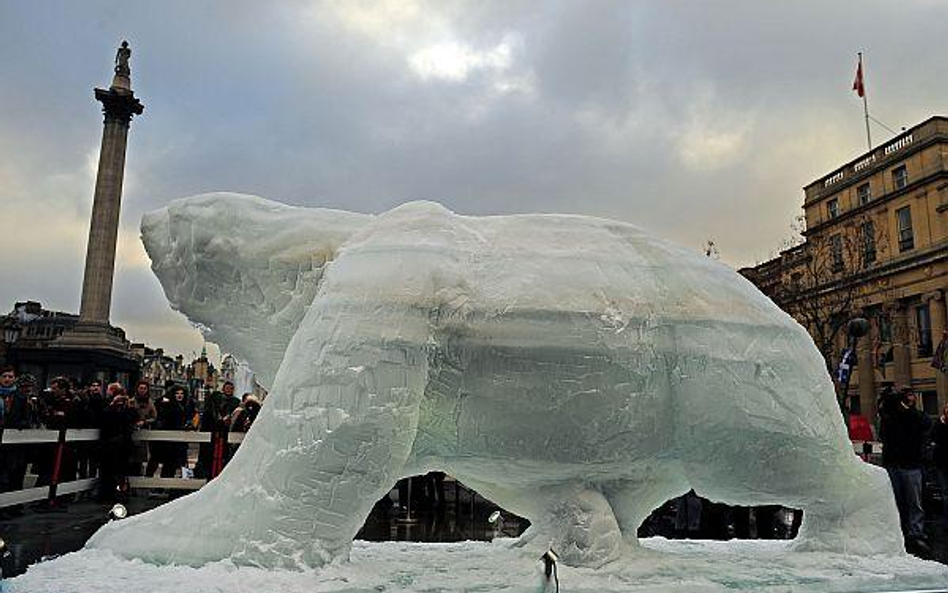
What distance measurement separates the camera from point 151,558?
231 cm

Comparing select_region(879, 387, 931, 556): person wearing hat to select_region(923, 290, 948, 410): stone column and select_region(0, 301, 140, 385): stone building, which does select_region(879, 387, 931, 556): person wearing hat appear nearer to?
select_region(923, 290, 948, 410): stone column

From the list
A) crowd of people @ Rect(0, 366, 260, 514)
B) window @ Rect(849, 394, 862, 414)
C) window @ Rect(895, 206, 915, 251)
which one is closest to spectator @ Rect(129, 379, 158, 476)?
crowd of people @ Rect(0, 366, 260, 514)

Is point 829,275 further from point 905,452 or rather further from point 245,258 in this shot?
point 245,258

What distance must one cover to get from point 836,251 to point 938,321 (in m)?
5.19

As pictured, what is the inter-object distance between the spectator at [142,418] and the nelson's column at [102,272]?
19120mm

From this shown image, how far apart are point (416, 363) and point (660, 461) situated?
1024 millimetres

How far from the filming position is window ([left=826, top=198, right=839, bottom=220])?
3019 cm

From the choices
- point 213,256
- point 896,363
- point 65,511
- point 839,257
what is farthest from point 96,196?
point 896,363

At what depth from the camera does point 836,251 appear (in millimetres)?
24281

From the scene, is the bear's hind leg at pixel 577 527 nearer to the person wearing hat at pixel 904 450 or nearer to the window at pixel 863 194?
the person wearing hat at pixel 904 450

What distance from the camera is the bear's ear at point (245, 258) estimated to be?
2961mm

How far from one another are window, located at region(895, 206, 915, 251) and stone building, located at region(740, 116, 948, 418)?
4 cm

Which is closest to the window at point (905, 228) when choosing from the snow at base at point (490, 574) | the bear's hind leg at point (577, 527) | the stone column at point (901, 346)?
the stone column at point (901, 346)

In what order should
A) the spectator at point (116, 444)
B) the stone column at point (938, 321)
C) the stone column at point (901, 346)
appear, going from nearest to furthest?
1. the spectator at point (116, 444)
2. the stone column at point (938, 321)
3. the stone column at point (901, 346)
